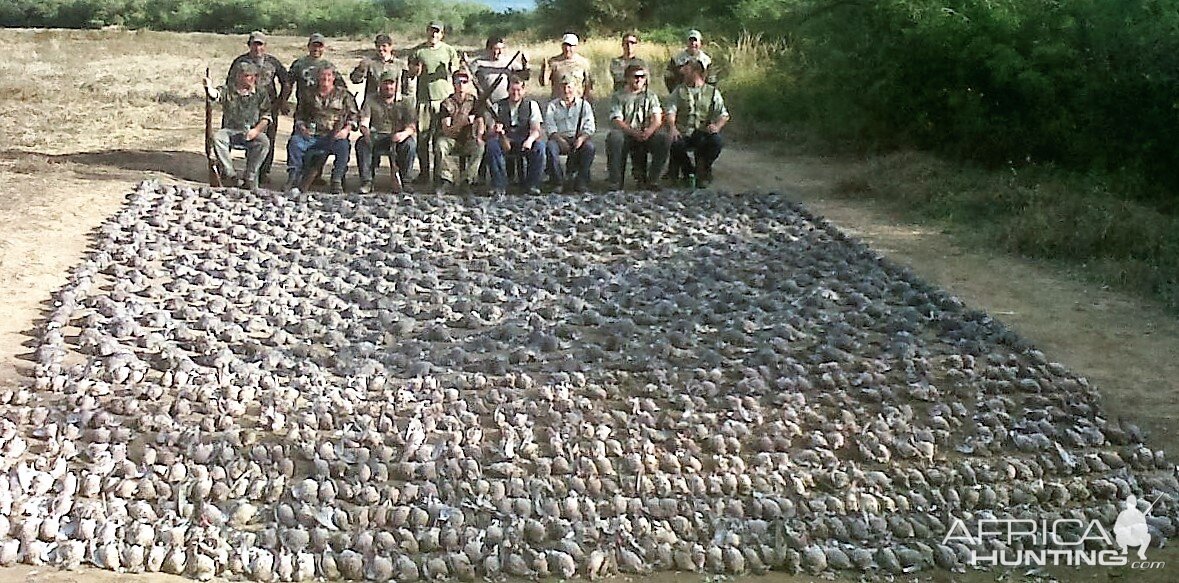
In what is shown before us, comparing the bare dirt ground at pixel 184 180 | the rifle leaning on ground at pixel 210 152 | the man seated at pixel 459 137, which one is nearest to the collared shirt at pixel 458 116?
the man seated at pixel 459 137

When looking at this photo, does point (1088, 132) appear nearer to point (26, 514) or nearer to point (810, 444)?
point (810, 444)

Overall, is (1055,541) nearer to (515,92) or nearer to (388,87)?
(515,92)

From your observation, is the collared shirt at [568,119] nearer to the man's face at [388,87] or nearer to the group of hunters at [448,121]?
the group of hunters at [448,121]

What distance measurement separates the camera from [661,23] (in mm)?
25594

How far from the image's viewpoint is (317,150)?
368 inches

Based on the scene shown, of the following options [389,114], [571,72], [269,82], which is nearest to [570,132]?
[571,72]

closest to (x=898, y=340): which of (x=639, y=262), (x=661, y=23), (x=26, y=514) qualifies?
(x=639, y=262)

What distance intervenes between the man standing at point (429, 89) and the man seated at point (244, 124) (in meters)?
1.17

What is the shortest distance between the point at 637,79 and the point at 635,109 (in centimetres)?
25

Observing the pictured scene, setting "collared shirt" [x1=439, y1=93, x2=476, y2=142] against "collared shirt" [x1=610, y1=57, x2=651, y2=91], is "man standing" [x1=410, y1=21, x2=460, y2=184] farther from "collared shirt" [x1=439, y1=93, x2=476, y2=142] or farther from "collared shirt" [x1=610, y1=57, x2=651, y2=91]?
"collared shirt" [x1=610, y1=57, x2=651, y2=91]

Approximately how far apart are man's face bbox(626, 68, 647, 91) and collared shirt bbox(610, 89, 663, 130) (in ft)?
0.24

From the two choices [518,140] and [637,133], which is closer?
[518,140]

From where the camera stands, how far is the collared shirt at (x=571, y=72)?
973 cm

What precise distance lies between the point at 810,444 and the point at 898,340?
1354 millimetres
